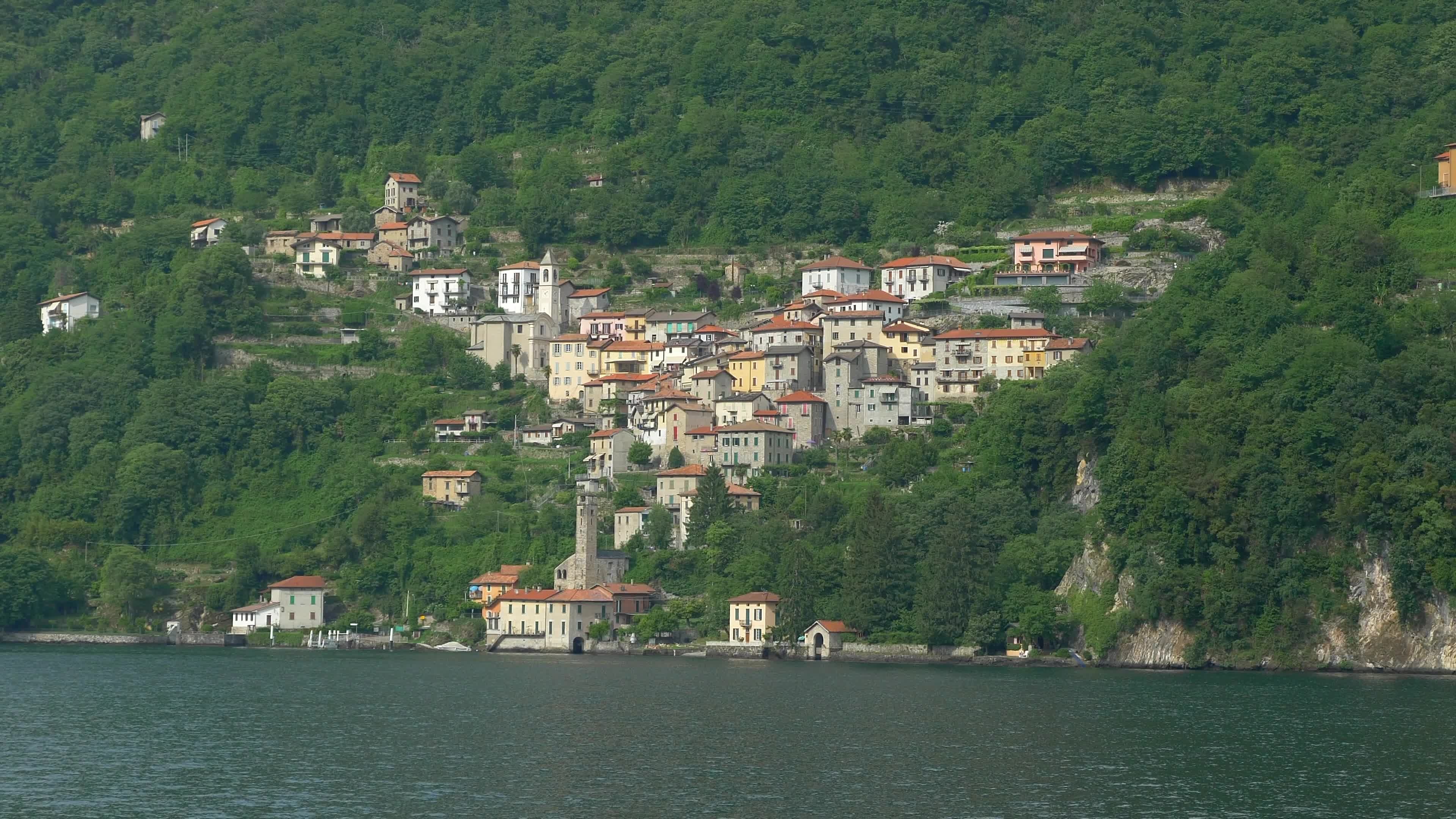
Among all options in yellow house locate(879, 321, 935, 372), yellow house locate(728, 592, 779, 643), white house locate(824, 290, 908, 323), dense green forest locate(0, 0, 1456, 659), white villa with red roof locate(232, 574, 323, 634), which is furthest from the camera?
white house locate(824, 290, 908, 323)

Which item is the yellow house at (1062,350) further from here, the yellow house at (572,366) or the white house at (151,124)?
the white house at (151,124)

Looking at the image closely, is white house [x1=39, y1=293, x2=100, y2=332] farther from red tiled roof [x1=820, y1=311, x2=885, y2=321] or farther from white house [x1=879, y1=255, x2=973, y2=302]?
white house [x1=879, y1=255, x2=973, y2=302]

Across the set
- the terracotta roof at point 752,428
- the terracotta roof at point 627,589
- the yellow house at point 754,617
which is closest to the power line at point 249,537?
the terracotta roof at point 627,589

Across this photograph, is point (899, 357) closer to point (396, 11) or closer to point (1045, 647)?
point (1045, 647)

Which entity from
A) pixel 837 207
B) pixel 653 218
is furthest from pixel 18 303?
pixel 837 207

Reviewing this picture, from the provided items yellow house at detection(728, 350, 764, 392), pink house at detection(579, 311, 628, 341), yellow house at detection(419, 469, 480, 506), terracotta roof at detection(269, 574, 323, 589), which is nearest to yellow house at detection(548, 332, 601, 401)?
pink house at detection(579, 311, 628, 341)
